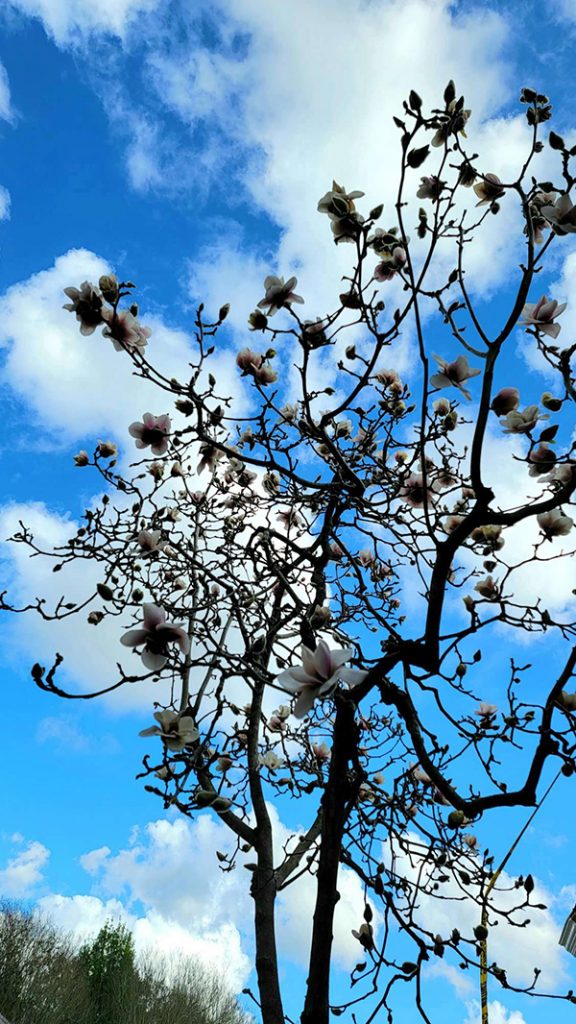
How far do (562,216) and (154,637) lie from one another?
137 cm

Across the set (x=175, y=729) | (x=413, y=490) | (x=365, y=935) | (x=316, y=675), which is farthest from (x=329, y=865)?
(x=413, y=490)

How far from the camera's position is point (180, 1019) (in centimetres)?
1050

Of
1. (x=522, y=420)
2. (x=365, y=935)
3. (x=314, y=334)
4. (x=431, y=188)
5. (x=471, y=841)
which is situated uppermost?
(x=431, y=188)

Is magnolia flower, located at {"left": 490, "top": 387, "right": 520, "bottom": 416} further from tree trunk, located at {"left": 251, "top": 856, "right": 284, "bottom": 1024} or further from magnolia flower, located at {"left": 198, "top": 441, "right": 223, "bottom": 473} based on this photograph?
tree trunk, located at {"left": 251, "top": 856, "right": 284, "bottom": 1024}

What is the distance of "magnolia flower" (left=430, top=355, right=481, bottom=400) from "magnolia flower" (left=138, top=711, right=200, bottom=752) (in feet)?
3.66

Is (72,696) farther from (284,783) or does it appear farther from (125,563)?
(284,783)

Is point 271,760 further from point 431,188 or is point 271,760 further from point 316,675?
point 431,188

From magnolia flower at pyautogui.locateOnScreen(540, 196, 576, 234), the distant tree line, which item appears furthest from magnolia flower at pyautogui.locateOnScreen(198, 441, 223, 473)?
the distant tree line

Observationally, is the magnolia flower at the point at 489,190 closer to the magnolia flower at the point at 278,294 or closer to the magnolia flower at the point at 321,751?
the magnolia flower at the point at 278,294

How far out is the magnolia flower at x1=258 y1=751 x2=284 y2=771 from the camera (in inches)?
132

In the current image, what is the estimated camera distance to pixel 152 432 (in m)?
2.35

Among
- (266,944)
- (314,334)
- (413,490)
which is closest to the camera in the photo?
(314,334)

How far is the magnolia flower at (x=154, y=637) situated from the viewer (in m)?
1.60

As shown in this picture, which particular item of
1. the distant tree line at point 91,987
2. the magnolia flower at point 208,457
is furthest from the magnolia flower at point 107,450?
the distant tree line at point 91,987
